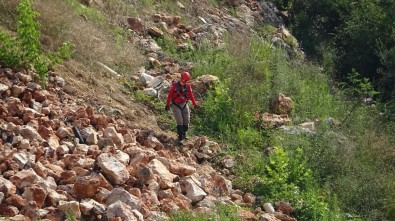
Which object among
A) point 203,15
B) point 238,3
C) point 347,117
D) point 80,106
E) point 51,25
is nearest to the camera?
point 80,106

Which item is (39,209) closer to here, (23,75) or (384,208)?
(23,75)

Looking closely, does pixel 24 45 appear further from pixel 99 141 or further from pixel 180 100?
pixel 180 100

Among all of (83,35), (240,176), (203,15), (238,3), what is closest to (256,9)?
(238,3)

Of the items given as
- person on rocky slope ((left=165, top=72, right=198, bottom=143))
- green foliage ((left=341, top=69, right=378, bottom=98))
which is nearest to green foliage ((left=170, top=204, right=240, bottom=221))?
person on rocky slope ((left=165, top=72, right=198, bottom=143))

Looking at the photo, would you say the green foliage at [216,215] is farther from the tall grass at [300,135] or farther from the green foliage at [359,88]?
the green foliage at [359,88]

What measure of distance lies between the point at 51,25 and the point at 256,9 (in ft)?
27.5

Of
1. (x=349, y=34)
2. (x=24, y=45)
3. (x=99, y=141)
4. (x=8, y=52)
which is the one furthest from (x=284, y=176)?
(x=349, y=34)

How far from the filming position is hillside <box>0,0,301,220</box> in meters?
6.64

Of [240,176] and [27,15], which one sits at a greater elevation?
[27,15]

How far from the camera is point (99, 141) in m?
8.05

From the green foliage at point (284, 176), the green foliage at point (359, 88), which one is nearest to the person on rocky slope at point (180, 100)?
the green foliage at point (284, 176)

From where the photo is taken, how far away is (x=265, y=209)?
8.27 m

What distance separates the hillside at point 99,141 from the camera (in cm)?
664

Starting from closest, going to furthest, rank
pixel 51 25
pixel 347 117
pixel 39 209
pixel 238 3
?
pixel 39 209 → pixel 51 25 → pixel 347 117 → pixel 238 3
